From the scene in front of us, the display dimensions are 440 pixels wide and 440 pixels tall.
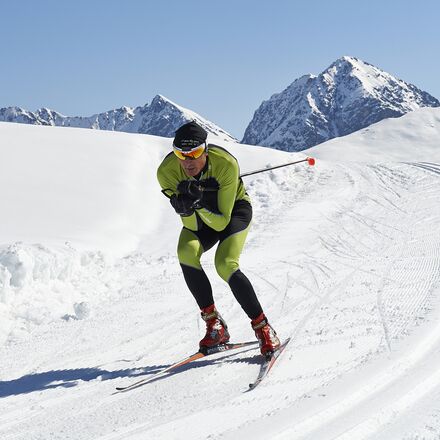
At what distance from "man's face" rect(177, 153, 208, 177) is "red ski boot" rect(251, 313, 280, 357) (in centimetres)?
124

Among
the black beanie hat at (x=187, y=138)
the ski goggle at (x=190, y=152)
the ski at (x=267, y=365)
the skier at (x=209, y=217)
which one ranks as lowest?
the ski at (x=267, y=365)

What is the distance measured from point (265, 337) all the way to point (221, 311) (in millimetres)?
1645

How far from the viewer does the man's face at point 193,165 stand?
405cm

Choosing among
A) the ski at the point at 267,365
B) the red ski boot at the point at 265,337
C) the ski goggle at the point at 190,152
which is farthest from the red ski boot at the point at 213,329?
the ski goggle at the point at 190,152

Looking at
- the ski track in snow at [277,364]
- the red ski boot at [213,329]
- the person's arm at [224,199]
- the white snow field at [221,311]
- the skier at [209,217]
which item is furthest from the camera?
the red ski boot at [213,329]

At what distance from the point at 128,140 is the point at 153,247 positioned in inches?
365

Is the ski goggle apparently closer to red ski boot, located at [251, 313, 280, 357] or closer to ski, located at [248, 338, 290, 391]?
red ski boot, located at [251, 313, 280, 357]

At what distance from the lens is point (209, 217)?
4.20 metres

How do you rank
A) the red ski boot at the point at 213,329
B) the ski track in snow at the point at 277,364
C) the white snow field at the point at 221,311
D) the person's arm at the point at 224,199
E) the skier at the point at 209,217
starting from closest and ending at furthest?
the ski track in snow at the point at 277,364 < the white snow field at the point at 221,311 < the skier at the point at 209,217 < the person's arm at the point at 224,199 < the red ski boot at the point at 213,329

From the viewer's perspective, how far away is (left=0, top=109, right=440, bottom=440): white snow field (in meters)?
2.91

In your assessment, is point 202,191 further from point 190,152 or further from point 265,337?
point 265,337

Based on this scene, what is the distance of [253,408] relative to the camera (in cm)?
297

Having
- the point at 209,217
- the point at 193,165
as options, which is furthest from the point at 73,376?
the point at 193,165

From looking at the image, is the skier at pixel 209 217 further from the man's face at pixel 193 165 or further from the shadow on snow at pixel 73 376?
the shadow on snow at pixel 73 376
